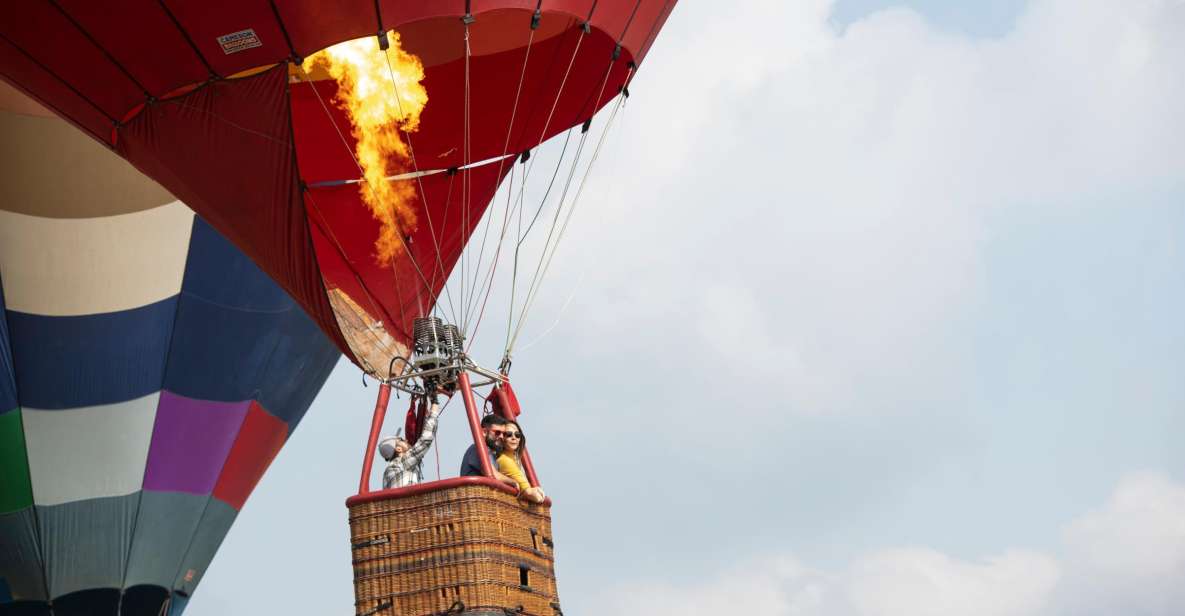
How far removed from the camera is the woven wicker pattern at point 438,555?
221 inches

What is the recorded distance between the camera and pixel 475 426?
601cm

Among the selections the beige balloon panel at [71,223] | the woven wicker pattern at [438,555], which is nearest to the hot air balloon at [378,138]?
the woven wicker pattern at [438,555]

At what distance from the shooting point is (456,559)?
5.64 metres

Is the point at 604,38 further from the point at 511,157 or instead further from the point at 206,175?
the point at 206,175

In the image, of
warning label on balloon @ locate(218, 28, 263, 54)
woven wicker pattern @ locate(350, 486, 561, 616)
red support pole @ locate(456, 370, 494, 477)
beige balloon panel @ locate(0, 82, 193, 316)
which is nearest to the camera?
woven wicker pattern @ locate(350, 486, 561, 616)

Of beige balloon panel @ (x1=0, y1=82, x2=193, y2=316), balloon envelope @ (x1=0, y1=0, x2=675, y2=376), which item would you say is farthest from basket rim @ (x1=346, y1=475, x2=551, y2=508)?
beige balloon panel @ (x1=0, y1=82, x2=193, y2=316)

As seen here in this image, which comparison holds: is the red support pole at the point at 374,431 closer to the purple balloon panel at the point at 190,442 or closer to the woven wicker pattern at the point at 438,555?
the woven wicker pattern at the point at 438,555

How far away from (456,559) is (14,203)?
6662 millimetres

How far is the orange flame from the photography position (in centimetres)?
714

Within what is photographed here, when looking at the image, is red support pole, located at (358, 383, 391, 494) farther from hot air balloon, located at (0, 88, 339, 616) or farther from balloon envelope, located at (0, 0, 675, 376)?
hot air balloon, located at (0, 88, 339, 616)

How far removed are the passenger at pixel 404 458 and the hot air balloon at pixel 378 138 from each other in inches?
2.8

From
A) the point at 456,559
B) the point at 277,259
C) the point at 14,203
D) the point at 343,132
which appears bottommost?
the point at 456,559

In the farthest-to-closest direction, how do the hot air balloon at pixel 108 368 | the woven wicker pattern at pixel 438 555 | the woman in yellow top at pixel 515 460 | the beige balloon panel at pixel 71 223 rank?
1. the hot air balloon at pixel 108 368
2. the beige balloon panel at pixel 71 223
3. the woman in yellow top at pixel 515 460
4. the woven wicker pattern at pixel 438 555

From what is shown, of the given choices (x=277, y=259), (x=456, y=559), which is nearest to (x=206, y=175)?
(x=277, y=259)
